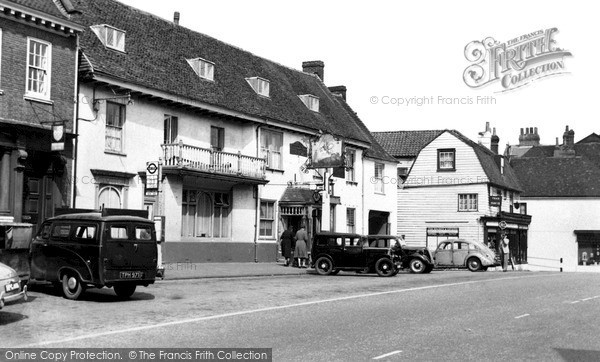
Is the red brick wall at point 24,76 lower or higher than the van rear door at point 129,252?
higher

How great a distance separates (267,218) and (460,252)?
9.82 m

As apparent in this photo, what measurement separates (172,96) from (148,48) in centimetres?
292

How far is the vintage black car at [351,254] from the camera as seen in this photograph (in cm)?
2634

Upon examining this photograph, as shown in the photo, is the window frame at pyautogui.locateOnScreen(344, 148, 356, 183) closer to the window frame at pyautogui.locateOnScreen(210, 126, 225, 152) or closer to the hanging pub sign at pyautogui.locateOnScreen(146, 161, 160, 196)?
the window frame at pyautogui.locateOnScreen(210, 126, 225, 152)

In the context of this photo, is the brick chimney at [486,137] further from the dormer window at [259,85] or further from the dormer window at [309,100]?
the dormer window at [259,85]

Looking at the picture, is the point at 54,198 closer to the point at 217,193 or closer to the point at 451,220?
the point at 217,193

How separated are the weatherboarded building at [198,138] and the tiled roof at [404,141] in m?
15.8

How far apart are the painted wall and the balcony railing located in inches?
1500

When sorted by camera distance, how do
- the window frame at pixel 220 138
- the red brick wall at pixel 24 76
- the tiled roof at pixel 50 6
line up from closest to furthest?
the red brick wall at pixel 24 76
the tiled roof at pixel 50 6
the window frame at pixel 220 138

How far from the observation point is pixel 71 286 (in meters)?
15.4

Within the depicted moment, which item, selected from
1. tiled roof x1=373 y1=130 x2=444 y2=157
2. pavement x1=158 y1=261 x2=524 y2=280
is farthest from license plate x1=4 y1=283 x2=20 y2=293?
tiled roof x1=373 y1=130 x2=444 y2=157

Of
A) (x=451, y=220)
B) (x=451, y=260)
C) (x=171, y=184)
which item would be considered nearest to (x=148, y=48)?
(x=171, y=184)

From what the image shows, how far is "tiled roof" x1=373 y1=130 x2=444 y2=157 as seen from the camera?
57156 mm

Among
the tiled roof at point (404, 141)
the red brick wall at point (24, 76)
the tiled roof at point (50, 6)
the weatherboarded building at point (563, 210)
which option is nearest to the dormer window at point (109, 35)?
the tiled roof at point (50, 6)
